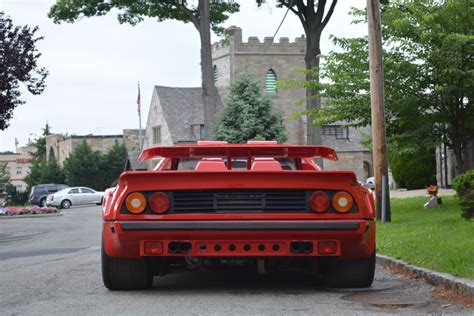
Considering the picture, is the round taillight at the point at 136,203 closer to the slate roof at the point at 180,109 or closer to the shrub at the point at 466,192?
the shrub at the point at 466,192

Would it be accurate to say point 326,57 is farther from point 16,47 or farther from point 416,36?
point 16,47

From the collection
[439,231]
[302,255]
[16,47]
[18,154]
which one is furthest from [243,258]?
[18,154]

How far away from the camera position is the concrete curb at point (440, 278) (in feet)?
25.3

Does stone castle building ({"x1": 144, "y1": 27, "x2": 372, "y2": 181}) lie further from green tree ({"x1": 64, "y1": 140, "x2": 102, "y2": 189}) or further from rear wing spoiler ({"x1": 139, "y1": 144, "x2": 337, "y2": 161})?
rear wing spoiler ({"x1": 139, "y1": 144, "x2": 337, "y2": 161})

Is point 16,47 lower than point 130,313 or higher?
higher

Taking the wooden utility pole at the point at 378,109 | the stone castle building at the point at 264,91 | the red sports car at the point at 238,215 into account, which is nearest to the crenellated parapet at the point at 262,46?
the stone castle building at the point at 264,91

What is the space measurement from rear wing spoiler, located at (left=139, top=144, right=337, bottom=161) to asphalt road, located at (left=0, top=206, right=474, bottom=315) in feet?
4.20

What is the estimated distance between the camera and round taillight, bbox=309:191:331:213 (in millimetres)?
7648

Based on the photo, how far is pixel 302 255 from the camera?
25.0 feet

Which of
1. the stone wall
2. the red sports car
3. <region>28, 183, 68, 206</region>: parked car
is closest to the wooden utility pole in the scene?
the red sports car

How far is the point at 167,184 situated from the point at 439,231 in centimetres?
692

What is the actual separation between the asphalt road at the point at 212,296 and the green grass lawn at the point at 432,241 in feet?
1.36

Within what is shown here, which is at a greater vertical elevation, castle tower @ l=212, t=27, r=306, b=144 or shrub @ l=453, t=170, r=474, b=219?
castle tower @ l=212, t=27, r=306, b=144

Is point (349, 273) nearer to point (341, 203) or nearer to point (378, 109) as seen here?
point (341, 203)
